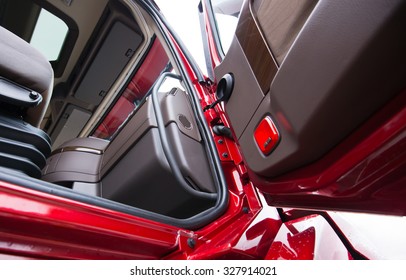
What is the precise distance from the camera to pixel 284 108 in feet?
1.81

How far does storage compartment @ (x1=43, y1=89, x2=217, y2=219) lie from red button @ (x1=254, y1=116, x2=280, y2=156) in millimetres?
398

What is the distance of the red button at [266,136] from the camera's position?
604 mm

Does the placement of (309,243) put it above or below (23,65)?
above

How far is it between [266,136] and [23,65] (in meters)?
0.84

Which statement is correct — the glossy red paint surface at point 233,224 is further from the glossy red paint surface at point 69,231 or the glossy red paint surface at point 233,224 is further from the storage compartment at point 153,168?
the storage compartment at point 153,168

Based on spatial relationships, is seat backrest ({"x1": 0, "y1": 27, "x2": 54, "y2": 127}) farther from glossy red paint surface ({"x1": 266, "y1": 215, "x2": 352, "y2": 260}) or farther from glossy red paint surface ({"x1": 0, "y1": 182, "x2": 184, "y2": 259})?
glossy red paint surface ({"x1": 266, "y1": 215, "x2": 352, "y2": 260})

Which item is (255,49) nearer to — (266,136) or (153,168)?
(266,136)

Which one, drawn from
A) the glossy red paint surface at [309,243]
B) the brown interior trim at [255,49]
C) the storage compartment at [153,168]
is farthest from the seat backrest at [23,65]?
the glossy red paint surface at [309,243]

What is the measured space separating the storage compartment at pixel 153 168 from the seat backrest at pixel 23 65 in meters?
0.44

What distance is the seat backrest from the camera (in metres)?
0.80

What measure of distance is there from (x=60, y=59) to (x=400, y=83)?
2635mm

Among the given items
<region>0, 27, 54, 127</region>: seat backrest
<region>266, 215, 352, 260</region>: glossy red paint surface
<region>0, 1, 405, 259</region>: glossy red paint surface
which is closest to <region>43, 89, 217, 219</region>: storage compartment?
<region>0, 1, 405, 259</region>: glossy red paint surface

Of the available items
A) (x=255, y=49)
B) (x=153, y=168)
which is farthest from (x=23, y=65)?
(x=255, y=49)

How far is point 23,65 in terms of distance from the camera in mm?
831
